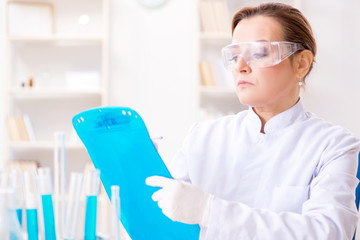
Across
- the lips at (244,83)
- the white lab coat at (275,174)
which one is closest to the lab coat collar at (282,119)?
the white lab coat at (275,174)

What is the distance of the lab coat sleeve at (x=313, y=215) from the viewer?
1.05 meters

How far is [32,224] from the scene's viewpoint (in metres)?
0.77

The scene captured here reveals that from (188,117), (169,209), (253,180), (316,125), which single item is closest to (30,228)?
(169,209)

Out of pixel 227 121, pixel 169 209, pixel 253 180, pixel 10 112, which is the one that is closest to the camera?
pixel 169 209

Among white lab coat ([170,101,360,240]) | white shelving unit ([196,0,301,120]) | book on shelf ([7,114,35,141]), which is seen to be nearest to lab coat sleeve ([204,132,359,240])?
white lab coat ([170,101,360,240])

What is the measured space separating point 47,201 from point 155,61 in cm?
332

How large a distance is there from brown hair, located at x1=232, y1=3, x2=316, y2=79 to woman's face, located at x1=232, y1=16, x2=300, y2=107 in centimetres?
A: 2

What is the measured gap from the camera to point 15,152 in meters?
3.94

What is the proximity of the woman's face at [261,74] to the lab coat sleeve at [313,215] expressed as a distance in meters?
0.21

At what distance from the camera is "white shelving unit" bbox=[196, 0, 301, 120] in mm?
3703

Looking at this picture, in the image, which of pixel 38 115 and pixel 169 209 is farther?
pixel 38 115

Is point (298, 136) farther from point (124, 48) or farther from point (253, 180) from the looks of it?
point (124, 48)

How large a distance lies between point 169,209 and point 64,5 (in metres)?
3.28

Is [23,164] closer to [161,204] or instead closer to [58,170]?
[161,204]
